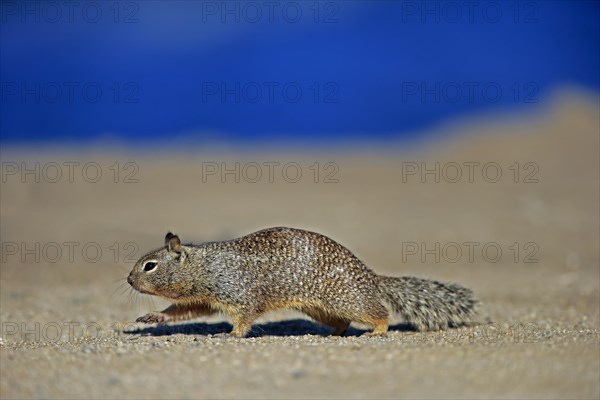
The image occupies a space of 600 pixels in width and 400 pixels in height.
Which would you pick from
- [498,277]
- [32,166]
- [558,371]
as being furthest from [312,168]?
[558,371]

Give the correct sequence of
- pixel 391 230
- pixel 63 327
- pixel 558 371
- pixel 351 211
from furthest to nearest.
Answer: pixel 351 211, pixel 391 230, pixel 63 327, pixel 558 371

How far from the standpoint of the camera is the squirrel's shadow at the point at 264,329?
11.1 metres

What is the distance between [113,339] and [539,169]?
99.3 feet

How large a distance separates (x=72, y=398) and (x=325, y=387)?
2.10 metres

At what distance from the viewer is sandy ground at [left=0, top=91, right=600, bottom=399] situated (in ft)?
23.0

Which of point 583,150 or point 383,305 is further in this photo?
point 583,150

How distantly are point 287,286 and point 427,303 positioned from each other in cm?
189

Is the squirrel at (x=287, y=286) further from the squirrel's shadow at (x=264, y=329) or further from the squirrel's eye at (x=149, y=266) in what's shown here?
the squirrel's shadow at (x=264, y=329)

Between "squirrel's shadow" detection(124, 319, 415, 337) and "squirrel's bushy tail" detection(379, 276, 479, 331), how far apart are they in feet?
1.92

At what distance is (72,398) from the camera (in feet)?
21.7

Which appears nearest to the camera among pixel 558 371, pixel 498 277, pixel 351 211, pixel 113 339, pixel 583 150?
pixel 558 371

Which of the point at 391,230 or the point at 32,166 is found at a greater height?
the point at 32,166

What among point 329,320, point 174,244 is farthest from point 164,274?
point 329,320

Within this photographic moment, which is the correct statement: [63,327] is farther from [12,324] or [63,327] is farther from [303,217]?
[303,217]
